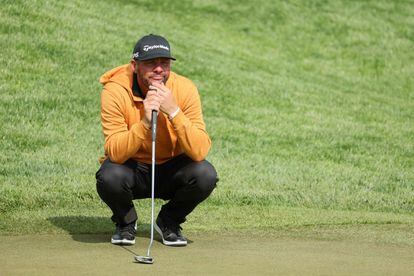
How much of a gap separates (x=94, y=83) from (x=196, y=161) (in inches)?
370

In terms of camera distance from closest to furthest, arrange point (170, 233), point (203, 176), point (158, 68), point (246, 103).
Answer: point (158, 68) < point (203, 176) < point (170, 233) < point (246, 103)

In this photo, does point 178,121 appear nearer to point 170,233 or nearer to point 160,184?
point 160,184

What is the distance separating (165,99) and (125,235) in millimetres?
1120

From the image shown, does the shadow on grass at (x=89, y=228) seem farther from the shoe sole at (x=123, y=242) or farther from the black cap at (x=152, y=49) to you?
the black cap at (x=152, y=49)

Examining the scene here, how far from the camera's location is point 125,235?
24.2 feet

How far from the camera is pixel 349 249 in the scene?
24.1 feet

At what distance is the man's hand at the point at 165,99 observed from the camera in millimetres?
6965

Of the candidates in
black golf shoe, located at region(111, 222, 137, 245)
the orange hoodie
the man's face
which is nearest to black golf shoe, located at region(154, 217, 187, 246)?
black golf shoe, located at region(111, 222, 137, 245)

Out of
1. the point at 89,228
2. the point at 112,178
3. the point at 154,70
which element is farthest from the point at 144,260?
the point at 89,228

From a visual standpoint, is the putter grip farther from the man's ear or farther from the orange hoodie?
the man's ear

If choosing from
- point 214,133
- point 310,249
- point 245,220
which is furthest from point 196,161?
point 214,133

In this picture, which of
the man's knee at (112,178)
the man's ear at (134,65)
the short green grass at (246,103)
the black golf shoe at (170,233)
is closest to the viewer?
the man's knee at (112,178)

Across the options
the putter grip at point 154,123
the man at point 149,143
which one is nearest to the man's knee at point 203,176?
the man at point 149,143

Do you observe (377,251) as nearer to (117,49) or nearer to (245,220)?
(245,220)
